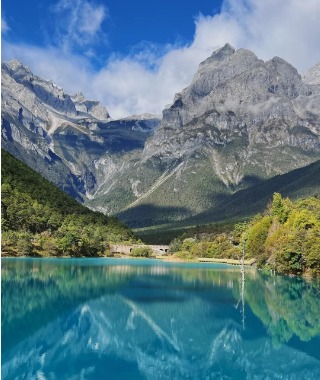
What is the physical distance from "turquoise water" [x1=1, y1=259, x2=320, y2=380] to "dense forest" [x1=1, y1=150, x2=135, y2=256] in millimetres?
59015

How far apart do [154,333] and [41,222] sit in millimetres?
99038

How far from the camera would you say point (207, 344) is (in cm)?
2992

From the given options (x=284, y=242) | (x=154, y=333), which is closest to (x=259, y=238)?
(x=284, y=242)

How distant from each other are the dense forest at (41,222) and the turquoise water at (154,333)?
5901 cm

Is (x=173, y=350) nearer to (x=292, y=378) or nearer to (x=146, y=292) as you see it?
(x=292, y=378)

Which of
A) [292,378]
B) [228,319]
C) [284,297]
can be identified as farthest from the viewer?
[284,297]

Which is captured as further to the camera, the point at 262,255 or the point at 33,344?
the point at 262,255

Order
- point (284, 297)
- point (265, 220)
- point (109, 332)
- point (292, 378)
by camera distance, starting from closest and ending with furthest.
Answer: point (292, 378) → point (109, 332) → point (284, 297) → point (265, 220)


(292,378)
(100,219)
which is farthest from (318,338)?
(100,219)

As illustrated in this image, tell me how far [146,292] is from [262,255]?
55947 mm

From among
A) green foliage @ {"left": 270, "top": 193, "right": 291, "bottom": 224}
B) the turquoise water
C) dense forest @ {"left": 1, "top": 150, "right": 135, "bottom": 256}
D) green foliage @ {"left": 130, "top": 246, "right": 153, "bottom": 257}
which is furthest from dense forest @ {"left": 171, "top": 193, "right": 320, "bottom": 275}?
dense forest @ {"left": 1, "top": 150, "right": 135, "bottom": 256}

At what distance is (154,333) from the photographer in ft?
106

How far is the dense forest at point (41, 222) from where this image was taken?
372ft

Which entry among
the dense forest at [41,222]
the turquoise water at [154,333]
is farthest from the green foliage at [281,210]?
the turquoise water at [154,333]
